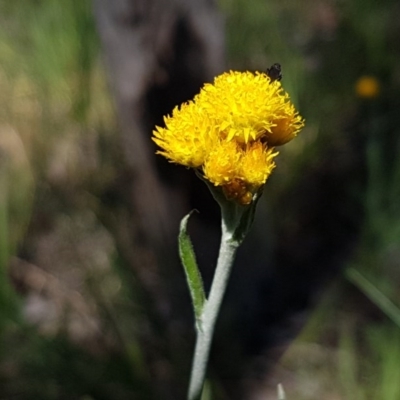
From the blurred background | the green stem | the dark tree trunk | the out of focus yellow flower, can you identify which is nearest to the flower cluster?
the green stem

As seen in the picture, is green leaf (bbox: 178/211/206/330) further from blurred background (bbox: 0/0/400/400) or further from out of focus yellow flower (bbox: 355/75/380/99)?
out of focus yellow flower (bbox: 355/75/380/99)

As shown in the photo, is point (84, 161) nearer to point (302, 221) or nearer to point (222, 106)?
point (302, 221)

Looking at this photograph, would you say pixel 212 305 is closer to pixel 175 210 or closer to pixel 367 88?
pixel 175 210

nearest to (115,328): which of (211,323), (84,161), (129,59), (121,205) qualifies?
(121,205)

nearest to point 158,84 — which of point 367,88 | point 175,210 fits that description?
point 175,210

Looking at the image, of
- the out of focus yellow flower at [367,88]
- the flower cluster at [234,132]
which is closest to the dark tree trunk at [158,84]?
the out of focus yellow flower at [367,88]

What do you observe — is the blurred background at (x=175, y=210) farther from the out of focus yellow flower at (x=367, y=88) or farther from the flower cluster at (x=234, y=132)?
the flower cluster at (x=234, y=132)
